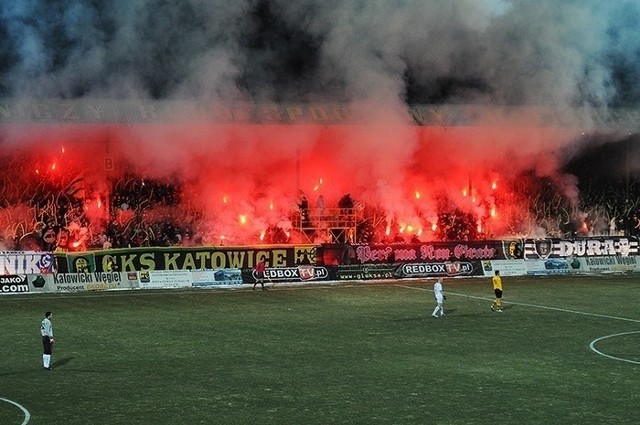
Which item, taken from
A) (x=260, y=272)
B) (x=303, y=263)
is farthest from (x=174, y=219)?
(x=260, y=272)

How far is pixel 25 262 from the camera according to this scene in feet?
106

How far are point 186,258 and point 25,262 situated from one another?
18.7 feet

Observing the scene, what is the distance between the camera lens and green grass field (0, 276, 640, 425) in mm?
13883

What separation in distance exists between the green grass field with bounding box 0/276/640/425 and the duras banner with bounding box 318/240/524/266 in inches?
220

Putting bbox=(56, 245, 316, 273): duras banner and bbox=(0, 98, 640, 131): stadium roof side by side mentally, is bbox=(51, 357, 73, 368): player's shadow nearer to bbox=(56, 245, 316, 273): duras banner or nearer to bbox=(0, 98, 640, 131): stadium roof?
bbox=(56, 245, 316, 273): duras banner

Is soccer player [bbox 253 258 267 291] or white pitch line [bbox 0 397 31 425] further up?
soccer player [bbox 253 258 267 291]

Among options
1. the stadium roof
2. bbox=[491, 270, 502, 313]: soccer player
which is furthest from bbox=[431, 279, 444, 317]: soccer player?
the stadium roof

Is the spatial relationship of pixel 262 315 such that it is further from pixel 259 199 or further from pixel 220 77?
pixel 259 199

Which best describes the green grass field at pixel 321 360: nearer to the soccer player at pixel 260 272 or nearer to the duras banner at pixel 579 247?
the soccer player at pixel 260 272

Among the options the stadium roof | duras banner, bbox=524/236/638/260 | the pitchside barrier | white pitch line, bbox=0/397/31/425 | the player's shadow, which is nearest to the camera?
white pitch line, bbox=0/397/31/425

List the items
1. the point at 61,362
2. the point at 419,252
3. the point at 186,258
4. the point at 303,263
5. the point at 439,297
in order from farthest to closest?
the point at 419,252 → the point at 303,263 → the point at 186,258 → the point at 439,297 → the point at 61,362

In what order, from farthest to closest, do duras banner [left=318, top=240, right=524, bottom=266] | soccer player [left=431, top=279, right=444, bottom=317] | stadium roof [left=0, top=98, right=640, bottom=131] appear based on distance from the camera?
duras banner [left=318, top=240, right=524, bottom=266] → stadium roof [left=0, top=98, right=640, bottom=131] → soccer player [left=431, top=279, right=444, bottom=317]

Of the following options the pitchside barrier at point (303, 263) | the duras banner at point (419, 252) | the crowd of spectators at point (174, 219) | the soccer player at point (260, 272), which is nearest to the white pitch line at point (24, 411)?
the pitchside barrier at point (303, 263)

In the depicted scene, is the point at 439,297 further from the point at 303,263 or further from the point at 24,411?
the point at 24,411
